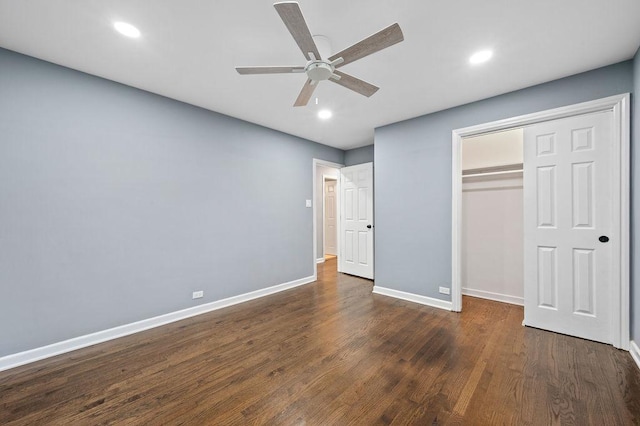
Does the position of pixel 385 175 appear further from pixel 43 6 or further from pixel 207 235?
pixel 43 6

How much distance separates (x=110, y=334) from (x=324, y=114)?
3.52 m

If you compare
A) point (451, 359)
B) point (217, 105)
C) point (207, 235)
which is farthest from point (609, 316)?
point (217, 105)

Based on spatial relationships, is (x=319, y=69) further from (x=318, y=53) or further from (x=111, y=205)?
(x=111, y=205)

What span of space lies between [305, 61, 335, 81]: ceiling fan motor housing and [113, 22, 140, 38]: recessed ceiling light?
1.35 m

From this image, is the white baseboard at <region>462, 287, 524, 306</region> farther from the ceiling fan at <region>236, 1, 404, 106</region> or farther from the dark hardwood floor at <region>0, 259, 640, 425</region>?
the ceiling fan at <region>236, 1, 404, 106</region>

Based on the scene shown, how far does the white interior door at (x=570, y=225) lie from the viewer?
2.43 meters

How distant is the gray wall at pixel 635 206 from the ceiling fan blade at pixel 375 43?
230 centimetres

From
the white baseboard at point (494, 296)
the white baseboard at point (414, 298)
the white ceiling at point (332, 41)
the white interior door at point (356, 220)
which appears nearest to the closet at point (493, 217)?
the white baseboard at point (494, 296)

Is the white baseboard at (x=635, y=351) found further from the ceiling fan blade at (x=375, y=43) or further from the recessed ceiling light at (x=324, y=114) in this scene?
the recessed ceiling light at (x=324, y=114)

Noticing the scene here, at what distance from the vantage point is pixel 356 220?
5.13 meters

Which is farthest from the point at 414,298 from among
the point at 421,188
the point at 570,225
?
the point at 570,225

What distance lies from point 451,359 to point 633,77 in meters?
2.98

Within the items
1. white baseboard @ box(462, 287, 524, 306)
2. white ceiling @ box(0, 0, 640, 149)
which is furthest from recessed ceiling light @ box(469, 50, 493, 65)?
white baseboard @ box(462, 287, 524, 306)

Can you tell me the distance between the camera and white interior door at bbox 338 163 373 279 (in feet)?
16.1
